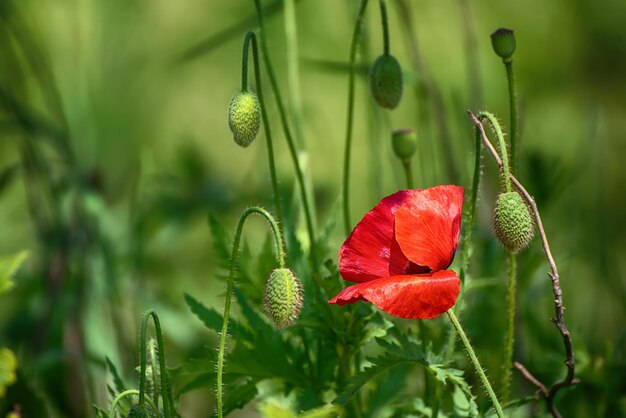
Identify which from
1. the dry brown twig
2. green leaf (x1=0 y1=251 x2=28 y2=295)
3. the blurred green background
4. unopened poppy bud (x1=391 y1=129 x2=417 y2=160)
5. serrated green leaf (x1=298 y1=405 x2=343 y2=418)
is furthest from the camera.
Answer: the blurred green background

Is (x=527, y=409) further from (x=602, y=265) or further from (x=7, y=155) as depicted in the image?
(x=7, y=155)

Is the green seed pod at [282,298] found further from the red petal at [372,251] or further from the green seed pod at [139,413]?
the green seed pod at [139,413]

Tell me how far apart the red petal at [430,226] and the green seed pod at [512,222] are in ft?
0.15

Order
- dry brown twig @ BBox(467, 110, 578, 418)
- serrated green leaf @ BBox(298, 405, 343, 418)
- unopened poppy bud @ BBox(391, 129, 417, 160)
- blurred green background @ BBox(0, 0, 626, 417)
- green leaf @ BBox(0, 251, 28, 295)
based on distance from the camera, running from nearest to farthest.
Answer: serrated green leaf @ BBox(298, 405, 343, 418)
dry brown twig @ BBox(467, 110, 578, 418)
green leaf @ BBox(0, 251, 28, 295)
unopened poppy bud @ BBox(391, 129, 417, 160)
blurred green background @ BBox(0, 0, 626, 417)

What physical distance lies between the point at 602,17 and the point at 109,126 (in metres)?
1.43

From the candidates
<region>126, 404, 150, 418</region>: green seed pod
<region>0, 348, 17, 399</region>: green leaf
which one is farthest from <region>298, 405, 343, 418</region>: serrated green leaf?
<region>0, 348, 17, 399</region>: green leaf

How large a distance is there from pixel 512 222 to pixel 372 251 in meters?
0.15

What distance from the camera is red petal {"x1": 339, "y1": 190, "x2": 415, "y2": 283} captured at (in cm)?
118

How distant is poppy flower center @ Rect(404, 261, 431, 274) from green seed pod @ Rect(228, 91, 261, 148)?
235mm

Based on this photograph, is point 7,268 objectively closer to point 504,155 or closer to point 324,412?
point 324,412

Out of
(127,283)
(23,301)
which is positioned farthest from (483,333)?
(23,301)

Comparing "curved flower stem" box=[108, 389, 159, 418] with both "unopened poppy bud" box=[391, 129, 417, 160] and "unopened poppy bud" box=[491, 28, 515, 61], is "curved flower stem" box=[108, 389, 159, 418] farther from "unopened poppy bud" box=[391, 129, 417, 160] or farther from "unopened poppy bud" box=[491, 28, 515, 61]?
"unopened poppy bud" box=[491, 28, 515, 61]

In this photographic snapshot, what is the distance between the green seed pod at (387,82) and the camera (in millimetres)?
1419

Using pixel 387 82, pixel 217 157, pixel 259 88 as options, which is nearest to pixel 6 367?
pixel 259 88
